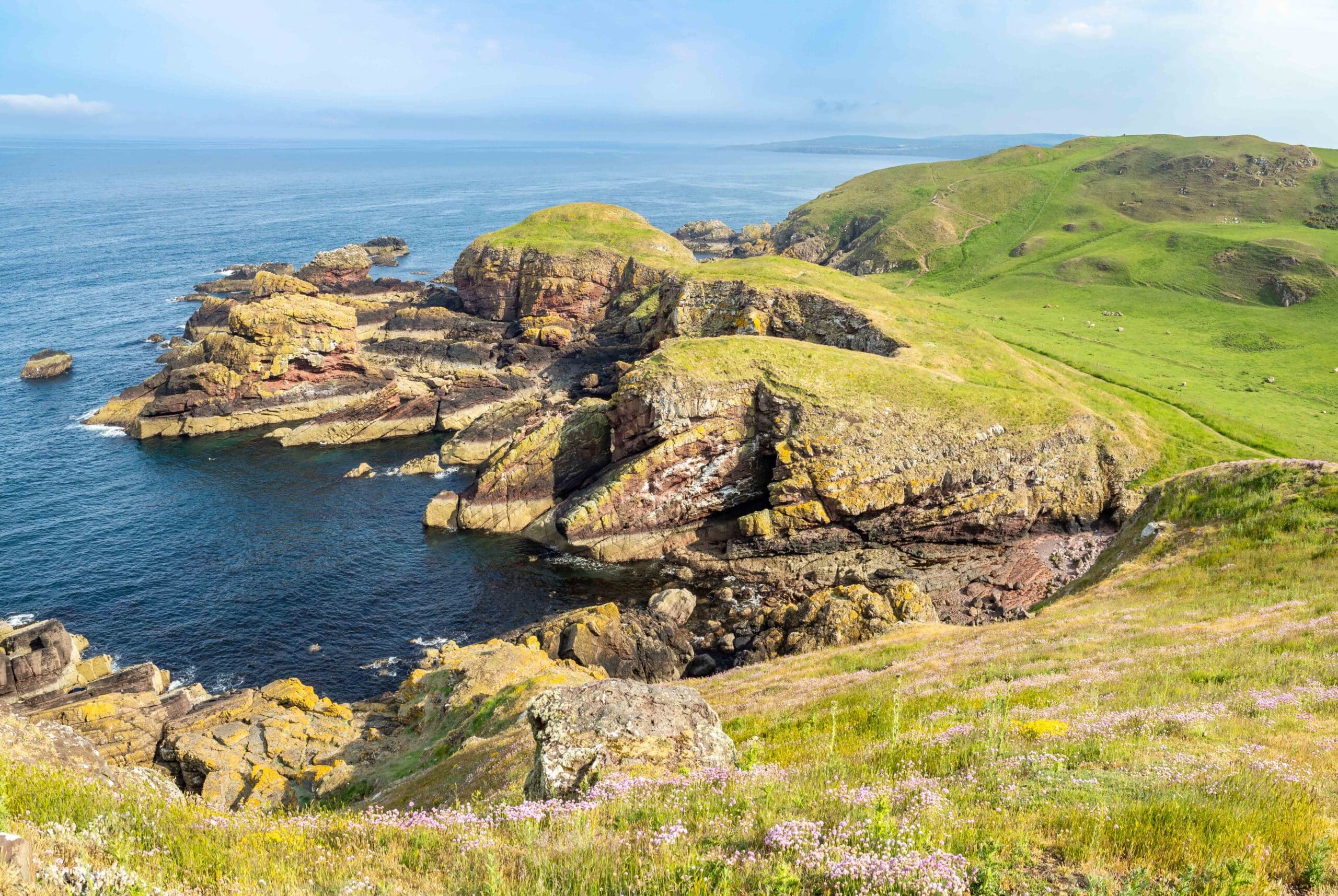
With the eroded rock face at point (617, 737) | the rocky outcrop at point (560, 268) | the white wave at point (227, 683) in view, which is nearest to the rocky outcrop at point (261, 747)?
the white wave at point (227, 683)

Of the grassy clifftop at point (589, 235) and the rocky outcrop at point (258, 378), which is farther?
the grassy clifftop at point (589, 235)

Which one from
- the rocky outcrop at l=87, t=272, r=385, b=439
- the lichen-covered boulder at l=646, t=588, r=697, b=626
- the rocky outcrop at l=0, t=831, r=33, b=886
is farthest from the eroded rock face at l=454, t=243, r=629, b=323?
the rocky outcrop at l=0, t=831, r=33, b=886

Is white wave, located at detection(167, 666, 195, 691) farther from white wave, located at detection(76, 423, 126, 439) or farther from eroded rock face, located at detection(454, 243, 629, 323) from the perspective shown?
eroded rock face, located at detection(454, 243, 629, 323)

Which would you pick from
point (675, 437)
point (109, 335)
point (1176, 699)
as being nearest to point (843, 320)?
point (675, 437)

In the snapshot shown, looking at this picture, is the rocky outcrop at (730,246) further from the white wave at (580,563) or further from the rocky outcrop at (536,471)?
the white wave at (580,563)

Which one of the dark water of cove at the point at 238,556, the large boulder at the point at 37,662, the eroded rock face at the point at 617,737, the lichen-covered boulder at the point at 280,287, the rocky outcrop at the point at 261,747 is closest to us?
the eroded rock face at the point at 617,737

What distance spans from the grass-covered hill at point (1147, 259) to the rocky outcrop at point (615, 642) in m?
49.6

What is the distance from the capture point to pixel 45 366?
8544 cm

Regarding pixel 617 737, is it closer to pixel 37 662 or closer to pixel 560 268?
pixel 37 662

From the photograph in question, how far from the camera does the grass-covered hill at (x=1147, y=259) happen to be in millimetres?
72250

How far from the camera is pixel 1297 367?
75312mm

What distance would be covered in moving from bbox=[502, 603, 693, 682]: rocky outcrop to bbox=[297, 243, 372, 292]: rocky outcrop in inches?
3901

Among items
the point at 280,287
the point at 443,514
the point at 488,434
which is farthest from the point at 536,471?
the point at 280,287

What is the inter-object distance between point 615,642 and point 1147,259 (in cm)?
11647
